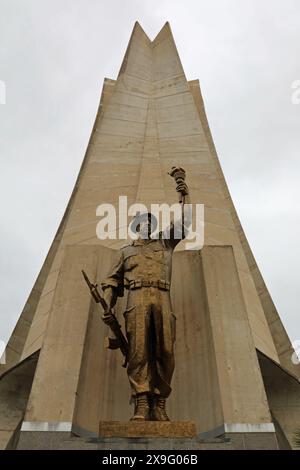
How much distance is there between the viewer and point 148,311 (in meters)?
5.58

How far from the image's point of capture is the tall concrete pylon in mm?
5734

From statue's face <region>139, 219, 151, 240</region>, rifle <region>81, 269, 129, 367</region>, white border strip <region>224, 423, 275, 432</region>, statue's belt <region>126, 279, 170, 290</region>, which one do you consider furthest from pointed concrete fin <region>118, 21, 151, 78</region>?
white border strip <region>224, 423, 275, 432</region>

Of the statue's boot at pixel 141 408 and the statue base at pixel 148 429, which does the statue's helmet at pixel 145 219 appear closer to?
the statue's boot at pixel 141 408

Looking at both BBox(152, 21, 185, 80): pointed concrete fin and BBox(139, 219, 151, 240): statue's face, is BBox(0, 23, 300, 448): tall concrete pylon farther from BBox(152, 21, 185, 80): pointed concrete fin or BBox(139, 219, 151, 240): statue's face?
BBox(152, 21, 185, 80): pointed concrete fin

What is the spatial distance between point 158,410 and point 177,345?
189 centimetres

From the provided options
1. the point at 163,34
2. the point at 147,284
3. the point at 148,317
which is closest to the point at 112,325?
the point at 148,317

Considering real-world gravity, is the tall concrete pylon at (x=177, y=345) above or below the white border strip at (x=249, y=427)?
above

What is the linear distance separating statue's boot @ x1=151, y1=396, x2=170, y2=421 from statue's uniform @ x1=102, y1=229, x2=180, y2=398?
0.08 m

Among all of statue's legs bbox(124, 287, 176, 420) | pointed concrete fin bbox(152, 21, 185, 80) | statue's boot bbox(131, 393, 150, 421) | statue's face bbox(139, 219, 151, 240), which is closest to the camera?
statue's boot bbox(131, 393, 150, 421)

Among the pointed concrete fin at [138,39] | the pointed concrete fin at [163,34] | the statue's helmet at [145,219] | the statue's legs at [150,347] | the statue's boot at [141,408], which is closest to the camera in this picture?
the statue's boot at [141,408]

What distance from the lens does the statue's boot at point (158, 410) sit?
16.7 feet

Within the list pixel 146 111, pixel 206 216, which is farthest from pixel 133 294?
pixel 146 111

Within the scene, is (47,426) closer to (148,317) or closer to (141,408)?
(141,408)

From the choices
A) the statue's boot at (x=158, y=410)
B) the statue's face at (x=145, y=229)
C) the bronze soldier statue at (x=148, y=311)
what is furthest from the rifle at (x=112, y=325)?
the statue's face at (x=145, y=229)
